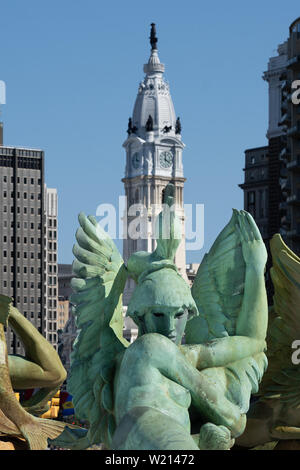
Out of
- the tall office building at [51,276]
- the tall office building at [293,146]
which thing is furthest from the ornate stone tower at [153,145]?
the tall office building at [293,146]

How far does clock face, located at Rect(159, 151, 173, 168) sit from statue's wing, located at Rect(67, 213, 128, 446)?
415 ft

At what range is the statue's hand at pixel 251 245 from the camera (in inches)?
491

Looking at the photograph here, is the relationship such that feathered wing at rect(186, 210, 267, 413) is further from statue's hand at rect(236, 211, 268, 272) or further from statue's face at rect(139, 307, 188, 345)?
statue's face at rect(139, 307, 188, 345)

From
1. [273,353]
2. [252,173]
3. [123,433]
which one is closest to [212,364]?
[123,433]

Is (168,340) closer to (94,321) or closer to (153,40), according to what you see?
(94,321)

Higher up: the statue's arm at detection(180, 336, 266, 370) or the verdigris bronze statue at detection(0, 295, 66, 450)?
the statue's arm at detection(180, 336, 266, 370)

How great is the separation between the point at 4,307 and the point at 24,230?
101 meters

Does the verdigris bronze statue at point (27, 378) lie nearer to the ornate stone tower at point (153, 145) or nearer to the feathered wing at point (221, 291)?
the feathered wing at point (221, 291)

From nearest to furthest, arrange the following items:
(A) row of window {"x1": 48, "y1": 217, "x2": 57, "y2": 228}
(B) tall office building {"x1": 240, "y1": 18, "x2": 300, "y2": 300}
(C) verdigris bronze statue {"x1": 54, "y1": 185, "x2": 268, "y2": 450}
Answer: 1. (C) verdigris bronze statue {"x1": 54, "y1": 185, "x2": 268, "y2": 450}
2. (B) tall office building {"x1": 240, "y1": 18, "x2": 300, "y2": 300}
3. (A) row of window {"x1": 48, "y1": 217, "x2": 57, "y2": 228}

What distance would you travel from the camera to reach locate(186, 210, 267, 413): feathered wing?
12.5 metres

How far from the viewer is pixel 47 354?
16.9 metres

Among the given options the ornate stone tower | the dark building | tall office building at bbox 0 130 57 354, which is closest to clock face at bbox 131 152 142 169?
the ornate stone tower

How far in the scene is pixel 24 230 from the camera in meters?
117
